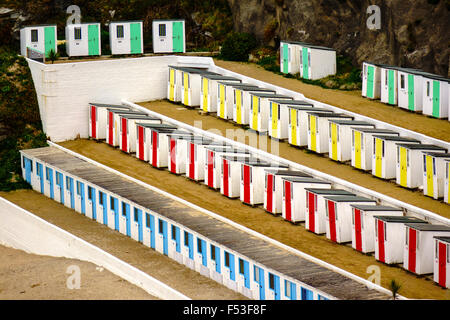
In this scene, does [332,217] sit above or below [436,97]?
below

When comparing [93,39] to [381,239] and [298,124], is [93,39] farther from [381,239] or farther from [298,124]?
[381,239]

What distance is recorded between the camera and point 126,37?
64.2m

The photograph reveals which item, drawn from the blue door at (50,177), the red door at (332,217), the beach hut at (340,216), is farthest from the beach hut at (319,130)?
the blue door at (50,177)

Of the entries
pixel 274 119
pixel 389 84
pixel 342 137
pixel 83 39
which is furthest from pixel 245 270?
pixel 83 39

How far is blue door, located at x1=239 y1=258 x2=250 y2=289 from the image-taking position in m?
43.9

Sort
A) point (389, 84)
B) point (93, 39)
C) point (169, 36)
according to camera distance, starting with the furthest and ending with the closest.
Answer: point (169, 36) < point (93, 39) < point (389, 84)

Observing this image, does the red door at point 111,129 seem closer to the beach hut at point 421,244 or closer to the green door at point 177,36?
the green door at point 177,36

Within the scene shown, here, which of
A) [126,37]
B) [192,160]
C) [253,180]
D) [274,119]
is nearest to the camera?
[253,180]

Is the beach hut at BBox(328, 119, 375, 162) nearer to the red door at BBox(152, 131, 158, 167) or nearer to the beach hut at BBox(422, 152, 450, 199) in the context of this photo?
the beach hut at BBox(422, 152, 450, 199)

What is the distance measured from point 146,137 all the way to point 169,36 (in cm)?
1024

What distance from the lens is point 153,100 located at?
2466 inches
